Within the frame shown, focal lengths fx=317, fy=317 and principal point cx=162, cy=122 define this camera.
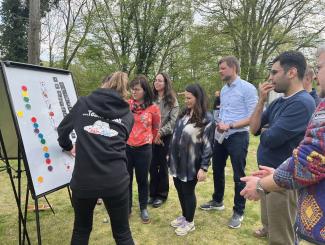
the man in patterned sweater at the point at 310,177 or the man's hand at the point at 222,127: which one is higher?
the man in patterned sweater at the point at 310,177

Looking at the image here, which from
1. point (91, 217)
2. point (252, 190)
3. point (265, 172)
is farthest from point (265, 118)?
point (91, 217)

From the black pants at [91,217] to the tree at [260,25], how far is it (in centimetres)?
1445

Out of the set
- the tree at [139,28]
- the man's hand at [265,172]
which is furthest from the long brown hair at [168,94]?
the tree at [139,28]

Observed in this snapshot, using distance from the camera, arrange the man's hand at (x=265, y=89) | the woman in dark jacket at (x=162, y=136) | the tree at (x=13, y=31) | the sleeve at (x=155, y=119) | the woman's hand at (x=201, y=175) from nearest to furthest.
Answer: the man's hand at (x=265, y=89) → the woman's hand at (x=201, y=175) → the sleeve at (x=155, y=119) → the woman in dark jacket at (x=162, y=136) → the tree at (x=13, y=31)

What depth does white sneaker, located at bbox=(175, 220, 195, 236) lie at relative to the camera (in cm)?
352

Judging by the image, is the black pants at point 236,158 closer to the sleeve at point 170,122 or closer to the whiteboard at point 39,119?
the sleeve at point 170,122

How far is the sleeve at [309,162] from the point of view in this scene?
1336 millimetres

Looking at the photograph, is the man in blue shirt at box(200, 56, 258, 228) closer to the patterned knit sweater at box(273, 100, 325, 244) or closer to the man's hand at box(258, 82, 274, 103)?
the man's hand at box(258, 82, 274, 103)

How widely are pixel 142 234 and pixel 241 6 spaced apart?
14490mm

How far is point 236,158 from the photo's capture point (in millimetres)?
3574

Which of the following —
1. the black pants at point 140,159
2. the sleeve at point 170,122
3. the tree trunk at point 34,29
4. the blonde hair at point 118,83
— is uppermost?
the tree trunk at point 34,29

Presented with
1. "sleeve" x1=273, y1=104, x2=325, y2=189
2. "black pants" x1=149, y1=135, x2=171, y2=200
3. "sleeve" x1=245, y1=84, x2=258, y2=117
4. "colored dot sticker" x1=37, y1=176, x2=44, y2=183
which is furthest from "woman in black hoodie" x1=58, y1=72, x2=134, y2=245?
"black pants" x1=149, y1=135, x2=171, y2=200

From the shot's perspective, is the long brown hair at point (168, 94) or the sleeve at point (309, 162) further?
the long brown hair at point (168, 94)

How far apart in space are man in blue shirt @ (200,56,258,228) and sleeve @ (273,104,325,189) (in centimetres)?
199
